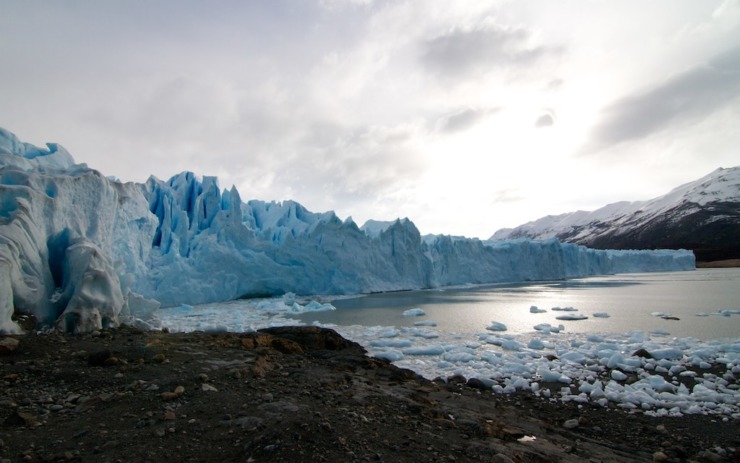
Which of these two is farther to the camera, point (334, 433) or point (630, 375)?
point (630, 375)

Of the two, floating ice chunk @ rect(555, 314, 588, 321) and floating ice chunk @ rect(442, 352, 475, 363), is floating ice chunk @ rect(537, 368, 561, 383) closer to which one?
floating ice chunk @ rect(442, 352, 475, 363)

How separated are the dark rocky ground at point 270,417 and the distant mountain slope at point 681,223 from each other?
223ft

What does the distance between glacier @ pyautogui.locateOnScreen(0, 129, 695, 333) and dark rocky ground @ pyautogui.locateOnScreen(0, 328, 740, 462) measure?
1.38 m

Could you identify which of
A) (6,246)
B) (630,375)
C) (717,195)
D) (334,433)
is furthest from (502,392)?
(717,195)

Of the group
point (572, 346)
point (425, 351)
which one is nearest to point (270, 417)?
point (425, 351)

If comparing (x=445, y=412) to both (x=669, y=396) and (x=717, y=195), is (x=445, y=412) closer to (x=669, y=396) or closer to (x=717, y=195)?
(x=669, y=396)

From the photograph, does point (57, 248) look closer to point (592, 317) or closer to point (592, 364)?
point (592, 364)

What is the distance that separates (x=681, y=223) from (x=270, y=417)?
92.6 meters

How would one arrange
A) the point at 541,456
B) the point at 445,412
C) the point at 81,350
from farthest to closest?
the point at 81,350 → the point at 445,412 → the point at 541,456

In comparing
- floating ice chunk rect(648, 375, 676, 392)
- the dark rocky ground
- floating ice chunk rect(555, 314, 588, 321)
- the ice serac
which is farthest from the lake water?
the ice serac

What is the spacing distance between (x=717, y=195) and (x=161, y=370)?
10718 centimetres

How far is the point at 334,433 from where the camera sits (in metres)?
2.99

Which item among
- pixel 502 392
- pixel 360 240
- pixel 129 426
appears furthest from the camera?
pixel 360 240

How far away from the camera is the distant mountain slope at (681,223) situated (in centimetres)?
6481
